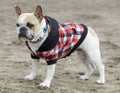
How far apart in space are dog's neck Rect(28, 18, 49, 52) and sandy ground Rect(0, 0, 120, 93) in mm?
619

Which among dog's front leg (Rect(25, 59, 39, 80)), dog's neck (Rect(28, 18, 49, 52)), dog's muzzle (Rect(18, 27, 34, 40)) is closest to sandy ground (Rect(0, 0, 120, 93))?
dog's front leg (Rect(25, 59, 39, 80))

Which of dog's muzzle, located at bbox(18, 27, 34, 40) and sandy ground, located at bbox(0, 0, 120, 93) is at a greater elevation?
dog's muzzle, located at bbox(18, 27, 34, 40)

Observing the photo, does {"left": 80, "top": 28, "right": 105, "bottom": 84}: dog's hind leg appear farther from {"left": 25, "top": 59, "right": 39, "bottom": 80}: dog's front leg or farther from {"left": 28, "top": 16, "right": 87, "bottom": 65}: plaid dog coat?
{"left": 25, "top": 59, "right": 39, "bottom": 80}: dog's front leg

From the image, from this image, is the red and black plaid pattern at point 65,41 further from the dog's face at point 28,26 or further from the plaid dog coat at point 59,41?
the dog's face at point 28,26

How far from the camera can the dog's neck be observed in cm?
710

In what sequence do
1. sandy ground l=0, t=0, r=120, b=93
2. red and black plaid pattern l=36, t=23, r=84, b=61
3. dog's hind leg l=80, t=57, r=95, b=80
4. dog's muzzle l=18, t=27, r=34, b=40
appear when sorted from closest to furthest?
dog's muzzle l=18, t=27, r=34, b=40 → red and black plaid pattern l=36, t=23, r=84, b=61 → sandy ground l=0, t=0, r=120, b=93 → dog's hind leg l=80, t=57, r=95, b=80

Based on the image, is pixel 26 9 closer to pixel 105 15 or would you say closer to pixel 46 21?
pixel 105 15

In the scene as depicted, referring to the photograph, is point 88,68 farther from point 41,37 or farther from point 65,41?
point 41,37

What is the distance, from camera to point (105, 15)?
14602 millimetres

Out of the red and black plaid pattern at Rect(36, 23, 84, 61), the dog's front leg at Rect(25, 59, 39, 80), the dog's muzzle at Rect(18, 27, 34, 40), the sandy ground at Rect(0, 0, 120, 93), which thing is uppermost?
the dog's muzzle at Rect(18, 27, 34, 40)

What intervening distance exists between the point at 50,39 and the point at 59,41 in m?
0.17

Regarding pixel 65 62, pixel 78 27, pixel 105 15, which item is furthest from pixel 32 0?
pixel 78 27

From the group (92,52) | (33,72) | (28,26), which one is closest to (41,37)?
(28,26)

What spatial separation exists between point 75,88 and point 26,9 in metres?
7.51
